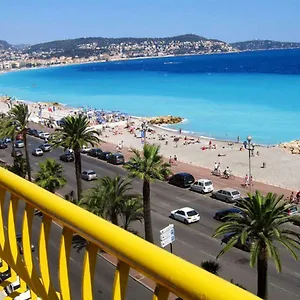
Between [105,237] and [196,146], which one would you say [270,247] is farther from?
[196,146]

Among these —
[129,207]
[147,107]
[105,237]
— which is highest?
[105,237]

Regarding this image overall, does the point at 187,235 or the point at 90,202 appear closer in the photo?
the point at 90,202

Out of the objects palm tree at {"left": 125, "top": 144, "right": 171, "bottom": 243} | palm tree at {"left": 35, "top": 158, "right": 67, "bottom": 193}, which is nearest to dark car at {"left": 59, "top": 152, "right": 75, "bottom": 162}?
palm tree at {"left": 35, "top": 158, "right": 67, "bottom": 193}

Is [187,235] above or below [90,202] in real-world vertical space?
below

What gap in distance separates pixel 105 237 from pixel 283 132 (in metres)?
57.8

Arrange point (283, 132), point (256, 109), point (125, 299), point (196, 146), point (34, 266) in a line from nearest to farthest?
1. point (125, 299)
2. point (34, 266)
3. point (196, 146)
4. point (283, 132)
5. point (256, 109)

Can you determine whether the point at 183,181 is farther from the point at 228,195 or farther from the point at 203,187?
the point at 228,195

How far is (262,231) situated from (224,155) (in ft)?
103

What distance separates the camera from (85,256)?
2.30 meters

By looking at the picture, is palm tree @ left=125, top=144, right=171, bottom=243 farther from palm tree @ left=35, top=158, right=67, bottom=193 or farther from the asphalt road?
palm tree @ left=35, top=158, right=67, bottom=193

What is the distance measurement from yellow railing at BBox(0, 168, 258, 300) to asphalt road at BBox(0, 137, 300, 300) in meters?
13.4

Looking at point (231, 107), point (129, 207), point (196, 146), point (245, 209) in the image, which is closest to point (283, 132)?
point (196, 146)

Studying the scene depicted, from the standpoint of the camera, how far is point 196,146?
161 feet

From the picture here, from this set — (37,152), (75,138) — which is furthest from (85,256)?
(37,152)
